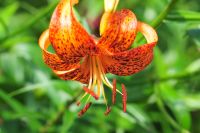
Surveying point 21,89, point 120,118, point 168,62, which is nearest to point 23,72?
point 21,89

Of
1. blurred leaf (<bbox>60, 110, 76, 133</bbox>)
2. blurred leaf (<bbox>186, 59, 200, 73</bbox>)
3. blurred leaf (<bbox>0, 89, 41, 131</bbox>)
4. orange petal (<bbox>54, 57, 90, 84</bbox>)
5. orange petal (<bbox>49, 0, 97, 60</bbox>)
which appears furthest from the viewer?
blurred leaf (<bbox>186, 59, 200, 73</bbox>)

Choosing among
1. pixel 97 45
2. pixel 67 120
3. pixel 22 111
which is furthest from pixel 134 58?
pixel 22 111

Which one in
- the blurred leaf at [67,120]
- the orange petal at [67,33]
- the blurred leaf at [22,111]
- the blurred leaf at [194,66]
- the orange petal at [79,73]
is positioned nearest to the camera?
the orange petal at [67,33]

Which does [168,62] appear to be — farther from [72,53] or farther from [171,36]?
[72,53]

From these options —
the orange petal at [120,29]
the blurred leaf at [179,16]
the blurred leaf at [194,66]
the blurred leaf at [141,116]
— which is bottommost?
the blurred leaf at [141,116]

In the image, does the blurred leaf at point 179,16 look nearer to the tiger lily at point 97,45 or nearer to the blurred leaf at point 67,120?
Answer: the tiger lily at point 97,45

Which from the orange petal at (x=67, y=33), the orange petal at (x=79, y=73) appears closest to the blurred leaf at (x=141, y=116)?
the orange petal at (x=79, y=73)

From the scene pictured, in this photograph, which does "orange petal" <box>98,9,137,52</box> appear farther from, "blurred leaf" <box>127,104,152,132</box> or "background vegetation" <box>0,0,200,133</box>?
"blurred leaf" <box>127,104,152,132</box>

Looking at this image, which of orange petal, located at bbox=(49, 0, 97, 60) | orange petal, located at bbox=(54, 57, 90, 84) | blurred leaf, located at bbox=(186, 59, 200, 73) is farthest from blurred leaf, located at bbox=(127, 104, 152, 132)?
orange petal, located at bbox=(49, 0, 97, 60)

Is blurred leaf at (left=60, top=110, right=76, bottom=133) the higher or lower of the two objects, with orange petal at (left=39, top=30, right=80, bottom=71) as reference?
lower
